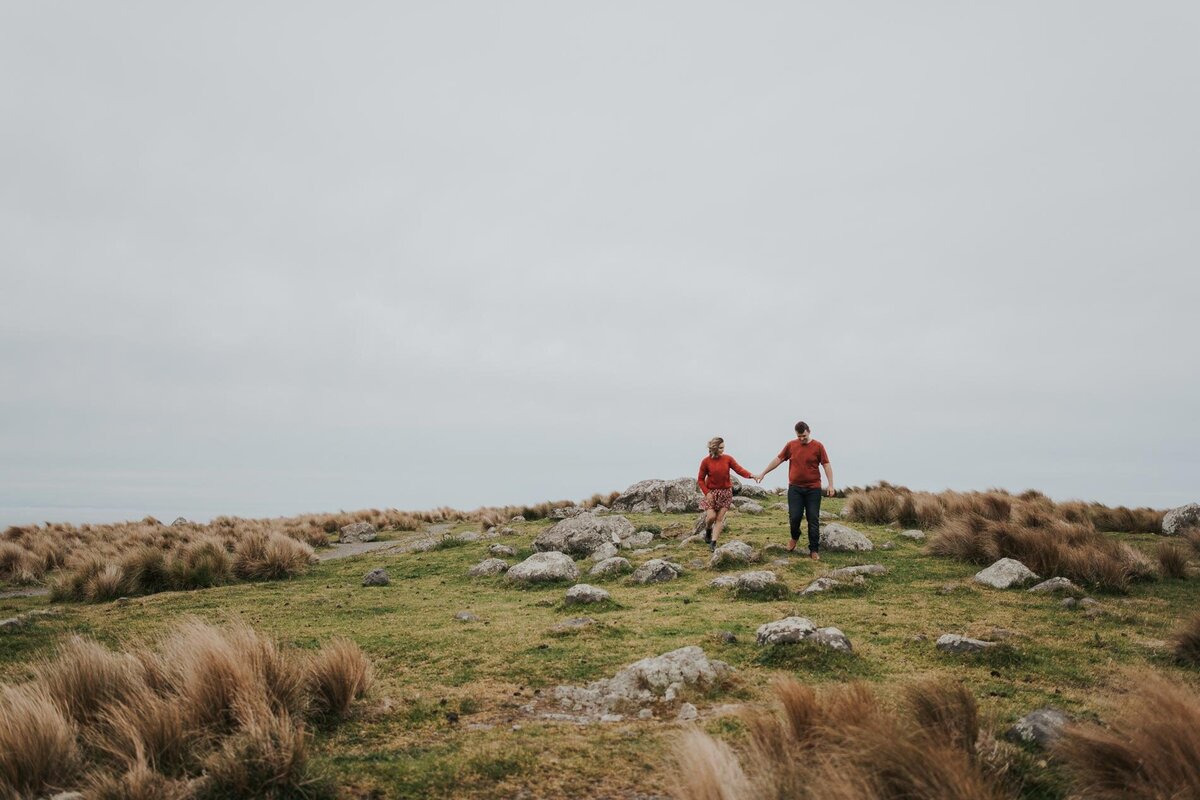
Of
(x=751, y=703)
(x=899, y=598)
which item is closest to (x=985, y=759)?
(x=751, y=703)

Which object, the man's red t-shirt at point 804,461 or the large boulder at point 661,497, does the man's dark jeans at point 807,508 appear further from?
the large boulder at point 661,497

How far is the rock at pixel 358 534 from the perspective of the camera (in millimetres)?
25562

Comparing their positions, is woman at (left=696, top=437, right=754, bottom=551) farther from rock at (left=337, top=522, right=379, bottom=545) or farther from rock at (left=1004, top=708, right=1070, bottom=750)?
rock at (left=337, top=522, right=379, bottom=545)

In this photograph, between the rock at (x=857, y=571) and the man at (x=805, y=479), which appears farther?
the man at (x=805, y=479)

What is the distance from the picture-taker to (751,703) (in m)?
5.70

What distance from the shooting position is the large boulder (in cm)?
2370

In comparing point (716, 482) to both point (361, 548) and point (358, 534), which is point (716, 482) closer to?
point (361, 548)

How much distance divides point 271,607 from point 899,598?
1109 centimetres

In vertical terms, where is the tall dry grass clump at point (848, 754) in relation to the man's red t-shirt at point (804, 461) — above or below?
below

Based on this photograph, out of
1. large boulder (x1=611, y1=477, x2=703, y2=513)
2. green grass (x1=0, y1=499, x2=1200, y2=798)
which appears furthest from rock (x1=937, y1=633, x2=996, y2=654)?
large boulder (x1=611, y1=477, x2=703, y2=513)

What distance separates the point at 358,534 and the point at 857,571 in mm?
20639

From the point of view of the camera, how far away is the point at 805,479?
44.3 feet

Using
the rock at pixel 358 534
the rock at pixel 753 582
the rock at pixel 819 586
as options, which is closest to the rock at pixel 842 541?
the rock at pixel 819 586

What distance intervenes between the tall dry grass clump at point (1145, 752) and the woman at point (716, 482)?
1029 cm
